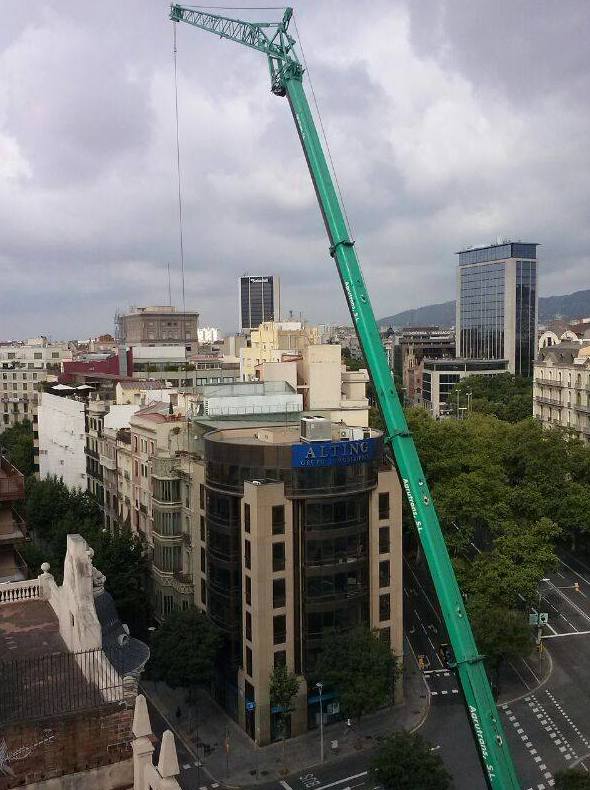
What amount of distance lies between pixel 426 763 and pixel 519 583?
22762 mm

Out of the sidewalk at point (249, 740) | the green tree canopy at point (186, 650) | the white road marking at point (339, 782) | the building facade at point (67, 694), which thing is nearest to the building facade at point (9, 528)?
the green tree canopy at point (186, 650)

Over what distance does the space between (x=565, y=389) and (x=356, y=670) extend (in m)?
68.6

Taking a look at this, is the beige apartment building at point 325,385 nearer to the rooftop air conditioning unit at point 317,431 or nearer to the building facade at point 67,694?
the rooftop air conditioning unit at point 317,431

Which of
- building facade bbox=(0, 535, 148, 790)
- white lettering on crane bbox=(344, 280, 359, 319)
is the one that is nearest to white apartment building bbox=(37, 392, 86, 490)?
white lettering on crane bbox=(344, 280, 359, 319)

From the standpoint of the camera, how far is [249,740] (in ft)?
156

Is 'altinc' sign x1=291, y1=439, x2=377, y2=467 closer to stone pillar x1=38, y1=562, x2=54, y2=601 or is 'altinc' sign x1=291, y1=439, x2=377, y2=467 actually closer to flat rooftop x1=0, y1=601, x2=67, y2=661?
stone pillar x1=38, y1=562, x2=54, y2=601

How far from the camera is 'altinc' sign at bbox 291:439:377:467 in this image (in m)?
47.4

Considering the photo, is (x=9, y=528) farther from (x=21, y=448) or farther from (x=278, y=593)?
(x=21, y=448)

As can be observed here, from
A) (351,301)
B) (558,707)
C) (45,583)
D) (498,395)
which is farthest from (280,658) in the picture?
(498,395)

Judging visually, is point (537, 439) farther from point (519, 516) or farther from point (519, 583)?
point (519, 583)

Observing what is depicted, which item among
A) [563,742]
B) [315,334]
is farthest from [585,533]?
[315,334]

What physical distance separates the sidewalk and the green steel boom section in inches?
744

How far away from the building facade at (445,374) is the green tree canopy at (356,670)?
130 m

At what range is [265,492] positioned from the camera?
4719 centimetres
